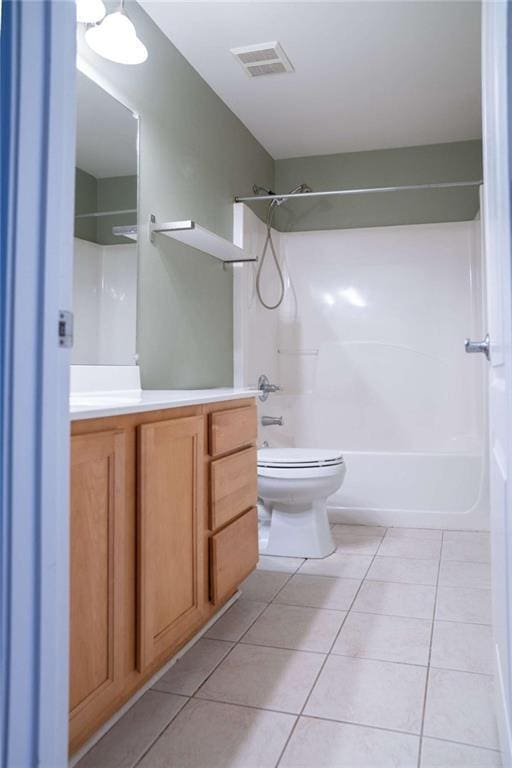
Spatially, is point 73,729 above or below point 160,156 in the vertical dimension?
below

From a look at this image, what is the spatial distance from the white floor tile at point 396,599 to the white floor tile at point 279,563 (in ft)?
1.18

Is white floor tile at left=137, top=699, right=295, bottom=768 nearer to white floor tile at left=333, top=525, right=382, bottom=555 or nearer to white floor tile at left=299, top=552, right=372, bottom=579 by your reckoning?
white floor tile at left=299, top=552, right=372, bottom=579

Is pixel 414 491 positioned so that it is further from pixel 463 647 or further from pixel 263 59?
pixel 263 59

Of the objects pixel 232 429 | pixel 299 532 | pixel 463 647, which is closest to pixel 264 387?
pixel 299 532

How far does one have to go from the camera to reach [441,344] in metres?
3.79

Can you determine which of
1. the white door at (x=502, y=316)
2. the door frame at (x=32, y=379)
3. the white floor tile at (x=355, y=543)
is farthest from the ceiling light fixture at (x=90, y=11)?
the white floor tile at (x=355, y=543)

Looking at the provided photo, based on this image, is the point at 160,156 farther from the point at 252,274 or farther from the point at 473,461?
the point at 473,461

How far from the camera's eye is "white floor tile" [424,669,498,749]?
4.54 ft

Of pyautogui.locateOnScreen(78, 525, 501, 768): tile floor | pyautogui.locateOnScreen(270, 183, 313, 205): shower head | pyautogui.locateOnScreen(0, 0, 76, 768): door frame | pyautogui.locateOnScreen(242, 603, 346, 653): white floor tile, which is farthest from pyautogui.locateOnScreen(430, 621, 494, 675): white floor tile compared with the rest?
pyautogui.locateOnScreen(270, 183, 313, 205): shower head

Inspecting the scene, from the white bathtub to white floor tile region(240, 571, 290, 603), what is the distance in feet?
3.19

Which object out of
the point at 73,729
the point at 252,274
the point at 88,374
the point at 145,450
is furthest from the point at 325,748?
the point at 252,274

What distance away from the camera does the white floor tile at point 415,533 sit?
3135 millimetres

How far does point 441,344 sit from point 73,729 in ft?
10.4

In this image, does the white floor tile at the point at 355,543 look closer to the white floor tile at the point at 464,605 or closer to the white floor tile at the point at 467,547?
the white floor tile at the point at 467,547
